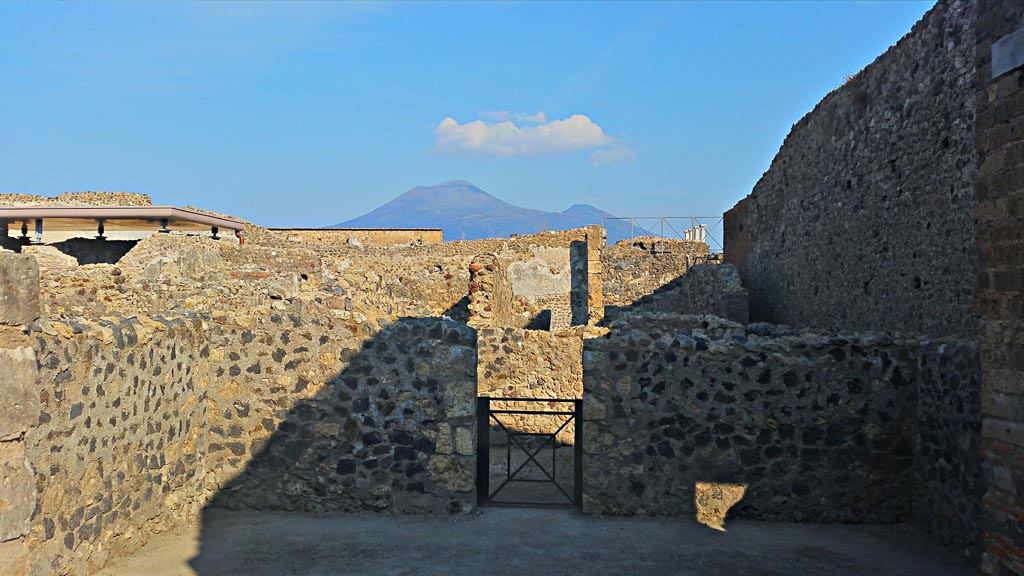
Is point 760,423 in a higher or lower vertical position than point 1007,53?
lower

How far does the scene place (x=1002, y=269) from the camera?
4344 mm

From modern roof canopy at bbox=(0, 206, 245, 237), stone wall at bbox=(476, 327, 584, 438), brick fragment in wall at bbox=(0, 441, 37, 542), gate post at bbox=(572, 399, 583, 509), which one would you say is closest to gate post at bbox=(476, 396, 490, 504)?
gate post at bbox=(572, 399, 583, 509)

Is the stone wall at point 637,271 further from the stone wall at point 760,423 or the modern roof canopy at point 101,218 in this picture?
the stone wall at point 760,423

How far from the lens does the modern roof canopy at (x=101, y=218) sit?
19.5 m

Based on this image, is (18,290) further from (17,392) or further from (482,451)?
(482,451)

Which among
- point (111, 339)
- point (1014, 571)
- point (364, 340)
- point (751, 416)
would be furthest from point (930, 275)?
point (111, 339)

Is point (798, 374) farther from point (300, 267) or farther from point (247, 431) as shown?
point (300, 267)

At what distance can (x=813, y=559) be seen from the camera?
6.41m

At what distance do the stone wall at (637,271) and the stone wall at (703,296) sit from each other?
0.26 metres

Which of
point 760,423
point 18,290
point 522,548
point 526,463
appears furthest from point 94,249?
point 760,423

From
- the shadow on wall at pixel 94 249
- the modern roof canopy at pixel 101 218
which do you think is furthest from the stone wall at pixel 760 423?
the modern roof canopy at pixel 101 218

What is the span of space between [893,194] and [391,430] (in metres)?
7.99

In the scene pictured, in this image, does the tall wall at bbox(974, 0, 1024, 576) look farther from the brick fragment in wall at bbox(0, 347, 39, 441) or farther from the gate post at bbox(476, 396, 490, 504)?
the brick fragment in wall at bbox(0, 347, 39, 441)

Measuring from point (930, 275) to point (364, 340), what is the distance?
728 centimetres
